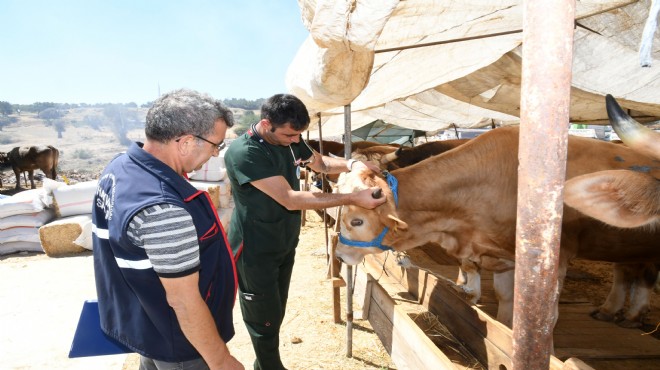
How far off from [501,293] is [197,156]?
285 cm

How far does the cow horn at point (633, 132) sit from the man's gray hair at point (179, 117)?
5.27 feet

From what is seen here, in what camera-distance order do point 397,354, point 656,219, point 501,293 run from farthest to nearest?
point 501,293 < point 397,354 < point 656,219

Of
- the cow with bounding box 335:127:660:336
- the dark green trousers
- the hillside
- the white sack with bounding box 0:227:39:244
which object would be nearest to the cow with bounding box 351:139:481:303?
the cow with bounding box 335:127:660:336

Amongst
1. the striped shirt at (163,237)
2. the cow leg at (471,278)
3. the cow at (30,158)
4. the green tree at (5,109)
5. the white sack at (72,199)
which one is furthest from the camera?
the green tree at (5,109)

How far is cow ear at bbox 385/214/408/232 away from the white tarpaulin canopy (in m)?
0.94

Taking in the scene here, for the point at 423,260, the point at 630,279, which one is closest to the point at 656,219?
the point at 630,279

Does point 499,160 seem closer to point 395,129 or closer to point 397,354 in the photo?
point 397,354

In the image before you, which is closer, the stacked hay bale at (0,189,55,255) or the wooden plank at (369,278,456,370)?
the wooden plank at (369,278,456,370)

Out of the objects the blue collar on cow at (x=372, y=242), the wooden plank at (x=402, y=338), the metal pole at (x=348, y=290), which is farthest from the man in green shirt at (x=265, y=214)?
the wooden plank at (x=402, y=338)

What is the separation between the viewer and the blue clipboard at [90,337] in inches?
78.9

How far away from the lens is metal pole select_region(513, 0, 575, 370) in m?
0.97

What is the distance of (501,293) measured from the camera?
11.5 ft

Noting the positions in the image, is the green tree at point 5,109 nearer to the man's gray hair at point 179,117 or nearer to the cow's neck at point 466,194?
the cow's neck at point 466,194

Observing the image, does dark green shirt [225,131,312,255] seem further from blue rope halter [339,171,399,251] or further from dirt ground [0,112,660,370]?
dirt ground [0,112,660,370]
